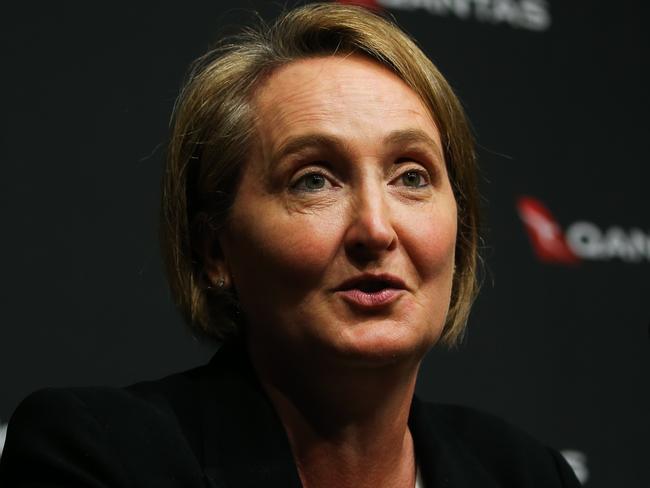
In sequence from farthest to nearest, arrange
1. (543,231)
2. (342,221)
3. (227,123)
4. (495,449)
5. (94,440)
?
(543,231)
(495,449)
(227,123)
(342,221)
(94,440)

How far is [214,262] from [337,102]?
0.28 metres

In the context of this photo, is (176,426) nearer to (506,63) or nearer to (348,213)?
(348,213)

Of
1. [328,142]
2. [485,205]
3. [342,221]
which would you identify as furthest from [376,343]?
[485,205]

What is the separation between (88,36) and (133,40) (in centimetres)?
9

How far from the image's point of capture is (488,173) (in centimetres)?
237

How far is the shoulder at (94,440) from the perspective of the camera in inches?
49.8

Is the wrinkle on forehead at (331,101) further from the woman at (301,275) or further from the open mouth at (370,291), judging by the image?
the open mouth at (370,291)

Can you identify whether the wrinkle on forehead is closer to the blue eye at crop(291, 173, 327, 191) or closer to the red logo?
the blue eye at crop(291, 173, 327, 191)

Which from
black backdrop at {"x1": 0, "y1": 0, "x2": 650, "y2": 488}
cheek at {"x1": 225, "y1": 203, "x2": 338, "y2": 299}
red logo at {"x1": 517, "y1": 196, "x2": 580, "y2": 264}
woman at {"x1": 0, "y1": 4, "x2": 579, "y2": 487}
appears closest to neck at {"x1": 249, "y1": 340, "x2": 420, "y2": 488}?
woman at {"x1": 0, "y1": 4, "x2": 579, "y2": 487}

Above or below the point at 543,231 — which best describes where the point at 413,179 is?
above

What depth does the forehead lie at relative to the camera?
56.2 inches

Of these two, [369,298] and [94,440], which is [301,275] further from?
[94,440]

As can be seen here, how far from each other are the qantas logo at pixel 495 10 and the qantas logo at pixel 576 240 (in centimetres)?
39

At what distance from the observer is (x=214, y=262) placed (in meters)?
1.54
